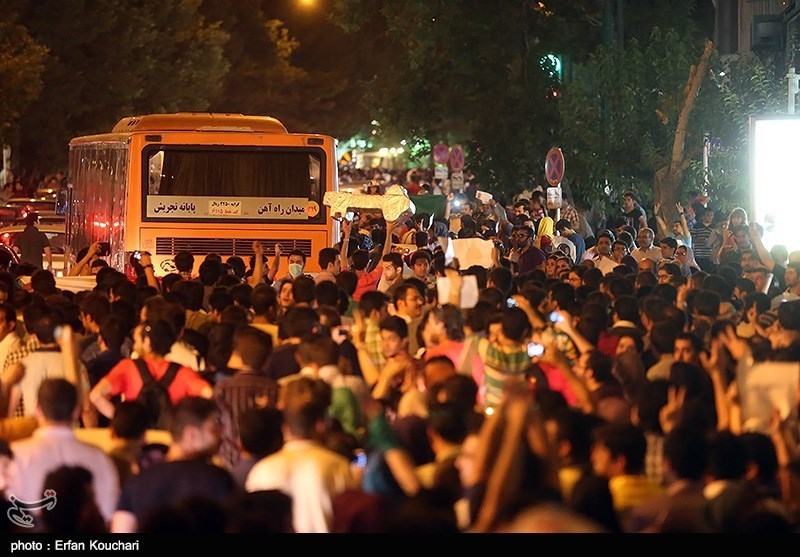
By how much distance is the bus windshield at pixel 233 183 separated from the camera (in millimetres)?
22703

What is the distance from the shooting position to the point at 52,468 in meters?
7.82

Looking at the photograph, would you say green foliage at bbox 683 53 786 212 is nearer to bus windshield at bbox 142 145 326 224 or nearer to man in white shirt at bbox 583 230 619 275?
man in white shirt at bbox 583 230 619 275

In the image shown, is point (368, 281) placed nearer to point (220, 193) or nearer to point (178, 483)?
point (220, 193)

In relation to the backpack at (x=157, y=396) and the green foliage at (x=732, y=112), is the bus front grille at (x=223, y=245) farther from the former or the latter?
the backpack at (x=157, y=396)

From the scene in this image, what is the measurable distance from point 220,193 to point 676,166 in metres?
7.06

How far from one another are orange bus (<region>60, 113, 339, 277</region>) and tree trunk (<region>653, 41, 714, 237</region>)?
5.32 m

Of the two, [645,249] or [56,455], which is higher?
[645,249]

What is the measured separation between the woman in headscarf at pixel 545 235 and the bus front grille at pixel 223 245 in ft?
9.73

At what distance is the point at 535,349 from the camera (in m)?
11.6

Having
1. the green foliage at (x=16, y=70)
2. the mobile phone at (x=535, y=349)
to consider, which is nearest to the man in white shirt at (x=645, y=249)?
the mobile phone at (x=535, y=349)

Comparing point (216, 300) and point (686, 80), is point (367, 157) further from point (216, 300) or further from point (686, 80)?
point (216, 300)

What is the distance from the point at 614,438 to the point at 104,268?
8.90 m

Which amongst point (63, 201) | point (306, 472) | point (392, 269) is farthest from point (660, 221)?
point (306, 472)

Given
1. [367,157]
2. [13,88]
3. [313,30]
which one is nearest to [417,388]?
[13,88]
